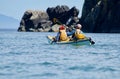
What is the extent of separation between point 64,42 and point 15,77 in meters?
29.6

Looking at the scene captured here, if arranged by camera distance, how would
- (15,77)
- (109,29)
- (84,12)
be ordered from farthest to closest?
1. (84,12)
2. (109,29)
3. (15,77)

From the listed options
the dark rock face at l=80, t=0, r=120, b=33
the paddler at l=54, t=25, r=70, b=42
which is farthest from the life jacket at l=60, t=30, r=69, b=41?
the dark rock face at l=80, t=0, r=120, b=33

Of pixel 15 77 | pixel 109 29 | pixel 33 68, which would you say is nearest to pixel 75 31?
pixel 33 68

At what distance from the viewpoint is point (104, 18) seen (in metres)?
162

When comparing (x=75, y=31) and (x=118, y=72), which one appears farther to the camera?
(x=75, y=31)

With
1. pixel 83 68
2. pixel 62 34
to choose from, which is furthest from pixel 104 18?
pixel 83 68

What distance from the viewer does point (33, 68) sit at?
25828 millimetres

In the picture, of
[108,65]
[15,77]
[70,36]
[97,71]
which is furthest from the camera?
[70,36]

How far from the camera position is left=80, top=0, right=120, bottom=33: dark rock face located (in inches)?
6134

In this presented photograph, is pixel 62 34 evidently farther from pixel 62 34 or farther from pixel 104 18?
pixel 104 18

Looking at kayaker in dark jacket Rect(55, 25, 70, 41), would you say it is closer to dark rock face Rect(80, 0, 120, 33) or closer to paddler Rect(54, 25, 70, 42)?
paddler Rect(54, 25, 70, 42)

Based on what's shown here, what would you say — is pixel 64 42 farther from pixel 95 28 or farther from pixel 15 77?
pixel 95 28

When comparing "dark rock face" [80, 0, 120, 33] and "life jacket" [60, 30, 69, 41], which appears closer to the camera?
"life jacket" [60, 30, 69, 41]

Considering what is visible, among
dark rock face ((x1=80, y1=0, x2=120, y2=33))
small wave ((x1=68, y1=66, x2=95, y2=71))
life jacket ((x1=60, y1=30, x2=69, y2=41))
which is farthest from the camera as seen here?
dark rock face ((x1=80, y1=0, x2=120, y2=33))
